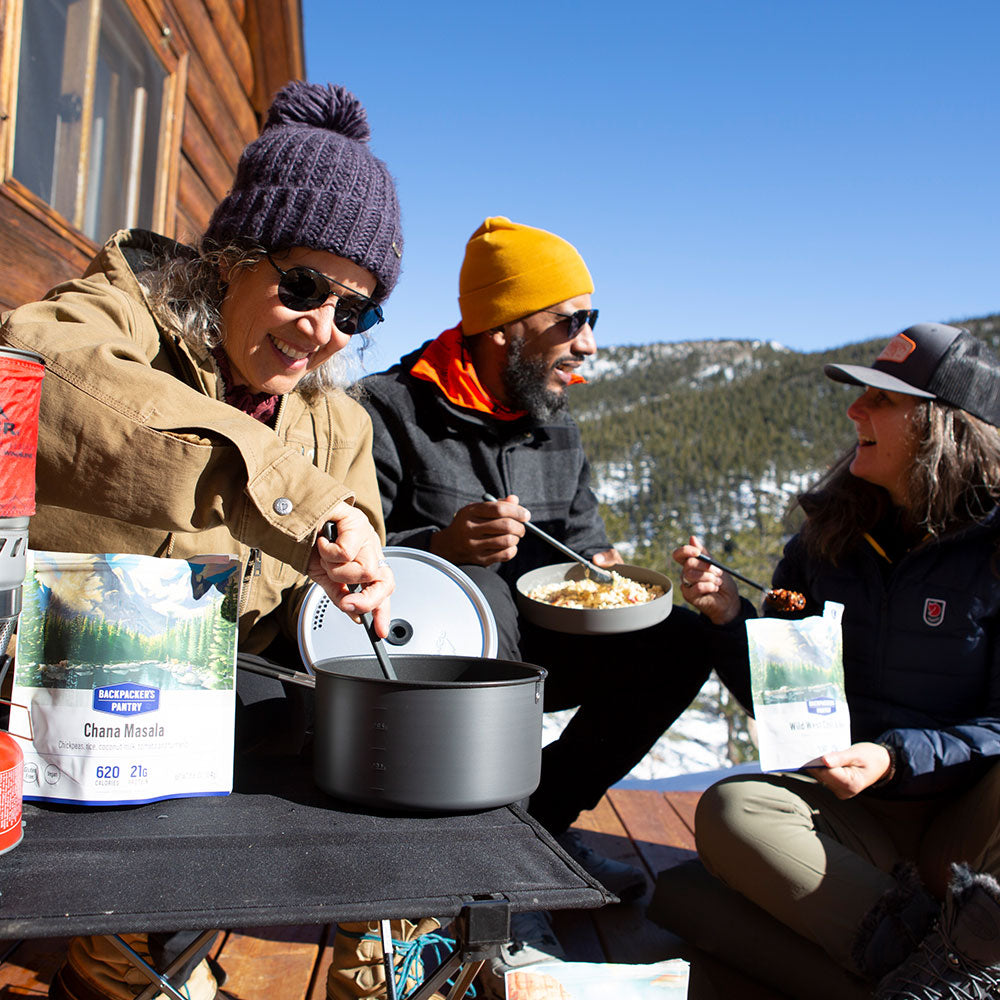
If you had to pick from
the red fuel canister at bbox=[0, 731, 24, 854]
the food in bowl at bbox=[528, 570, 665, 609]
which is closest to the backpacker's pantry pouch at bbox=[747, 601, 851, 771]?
the food in bowl at bbox=[528, 570, 665, 609]

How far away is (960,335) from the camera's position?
1984 mm

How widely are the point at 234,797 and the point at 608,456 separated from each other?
4313 centimetres

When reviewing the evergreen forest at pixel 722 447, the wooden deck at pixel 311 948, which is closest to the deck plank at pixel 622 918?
the wooden deck at pixel 311 948

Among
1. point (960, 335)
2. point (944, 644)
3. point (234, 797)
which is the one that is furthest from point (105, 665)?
point (960, 335)

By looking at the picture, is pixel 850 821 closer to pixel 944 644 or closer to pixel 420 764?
pixel 944 644

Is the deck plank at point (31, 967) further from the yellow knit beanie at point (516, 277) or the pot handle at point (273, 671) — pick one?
the yellow knit beanie at point (516, 277)

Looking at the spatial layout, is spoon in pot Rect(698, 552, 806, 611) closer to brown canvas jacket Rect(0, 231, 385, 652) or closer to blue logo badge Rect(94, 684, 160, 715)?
brown canvas jacket Rect(0, 231, 385, 652)

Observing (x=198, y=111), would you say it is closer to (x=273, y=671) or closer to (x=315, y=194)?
(x=315, y=194)

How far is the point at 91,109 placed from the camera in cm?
272

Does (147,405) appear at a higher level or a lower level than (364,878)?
higher

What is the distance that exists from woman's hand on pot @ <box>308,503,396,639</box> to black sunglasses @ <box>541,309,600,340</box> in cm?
181

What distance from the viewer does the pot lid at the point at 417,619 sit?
1.41 meters

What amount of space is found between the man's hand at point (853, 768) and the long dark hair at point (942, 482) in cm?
53

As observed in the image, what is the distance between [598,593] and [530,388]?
0.84 meters
